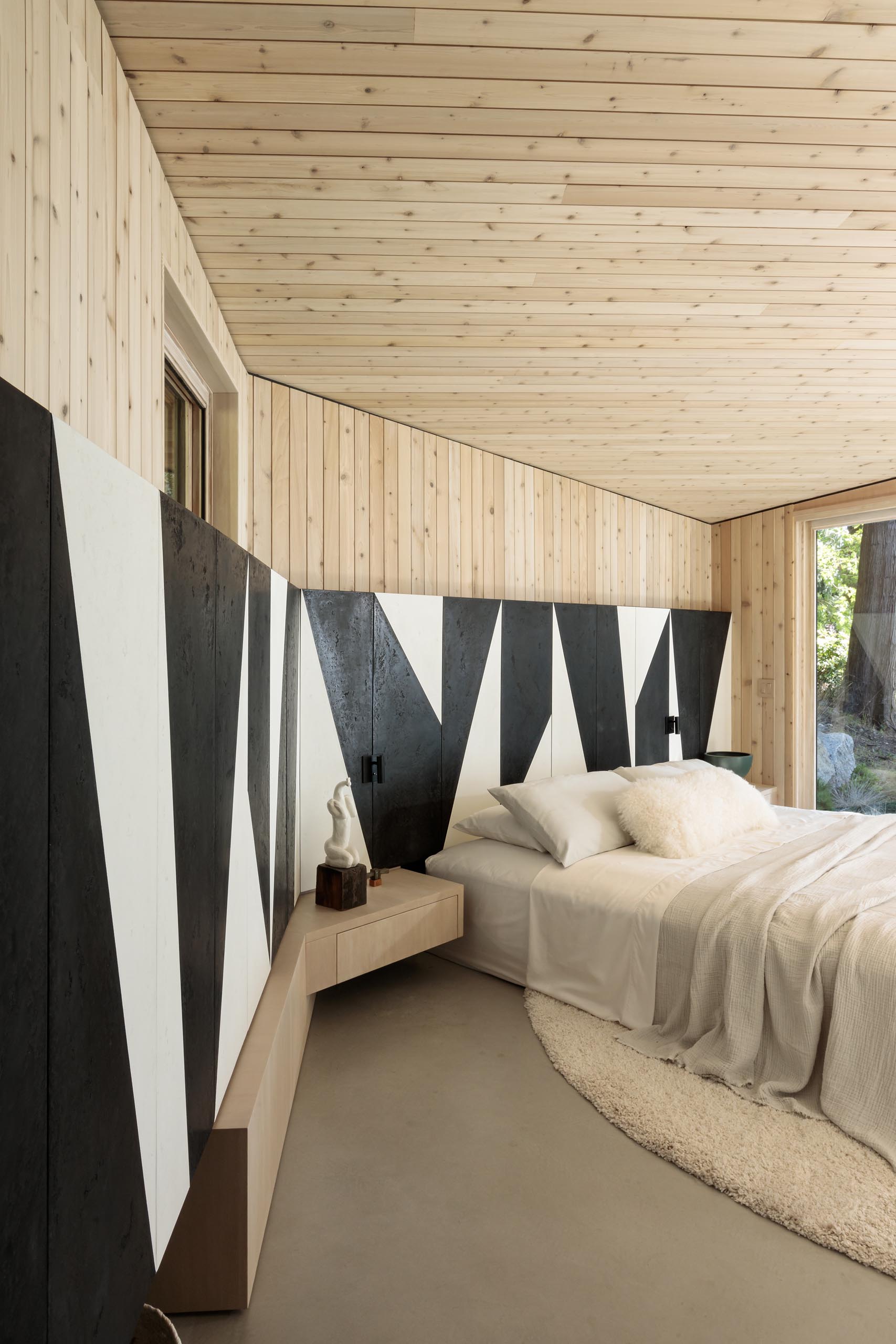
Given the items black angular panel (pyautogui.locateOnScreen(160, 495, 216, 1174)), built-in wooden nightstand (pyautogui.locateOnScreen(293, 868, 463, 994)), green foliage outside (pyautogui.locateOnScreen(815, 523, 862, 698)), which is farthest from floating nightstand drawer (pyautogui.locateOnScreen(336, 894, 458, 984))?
green foliage outside (pyautogui.locateOnScreen(815, 523, 862, 698))

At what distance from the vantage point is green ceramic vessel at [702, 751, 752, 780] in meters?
5.01

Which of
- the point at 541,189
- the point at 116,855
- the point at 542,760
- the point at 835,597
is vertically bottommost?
the point at 542,760

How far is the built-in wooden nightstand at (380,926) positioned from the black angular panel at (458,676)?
544 millimetres

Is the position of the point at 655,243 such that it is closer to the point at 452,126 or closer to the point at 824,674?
the point at 452,126

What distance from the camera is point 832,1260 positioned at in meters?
1.67

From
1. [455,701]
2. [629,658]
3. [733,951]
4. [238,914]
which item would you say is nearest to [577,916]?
[733,951]

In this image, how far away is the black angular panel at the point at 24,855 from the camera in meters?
0.66

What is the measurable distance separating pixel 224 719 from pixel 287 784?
108cm

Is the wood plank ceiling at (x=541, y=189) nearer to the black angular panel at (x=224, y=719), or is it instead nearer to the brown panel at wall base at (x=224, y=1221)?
the black angular panel at (x=224, y=719)

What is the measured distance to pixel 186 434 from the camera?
269cm

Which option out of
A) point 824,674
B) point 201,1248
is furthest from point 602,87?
point 824,674

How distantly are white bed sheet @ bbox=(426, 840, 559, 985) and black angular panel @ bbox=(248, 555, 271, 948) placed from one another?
4.01 ft

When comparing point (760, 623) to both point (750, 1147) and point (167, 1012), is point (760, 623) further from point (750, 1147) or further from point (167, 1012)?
point (167, 1012)

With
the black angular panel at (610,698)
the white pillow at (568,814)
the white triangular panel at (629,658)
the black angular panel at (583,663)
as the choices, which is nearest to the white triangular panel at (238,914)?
the white pillow at (568,814)
